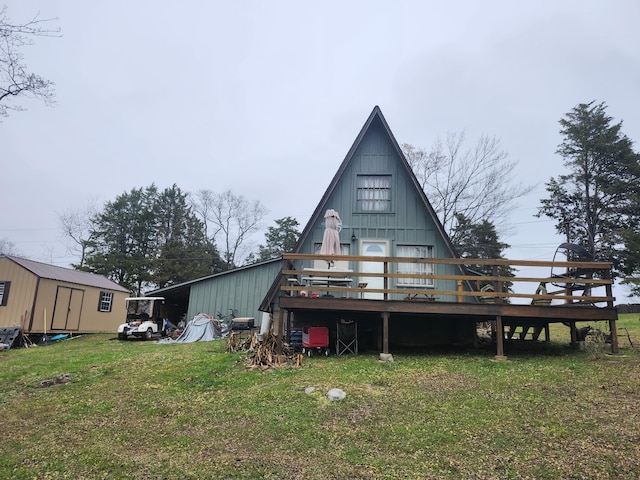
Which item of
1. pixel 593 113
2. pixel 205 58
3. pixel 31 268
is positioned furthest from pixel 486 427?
pixel 593 113

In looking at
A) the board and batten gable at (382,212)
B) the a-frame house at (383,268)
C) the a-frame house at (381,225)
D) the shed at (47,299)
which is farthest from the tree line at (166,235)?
the board and batten gable at (382,212)

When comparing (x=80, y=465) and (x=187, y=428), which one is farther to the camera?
(x=187, y=428)

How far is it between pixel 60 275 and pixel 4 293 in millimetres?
2253

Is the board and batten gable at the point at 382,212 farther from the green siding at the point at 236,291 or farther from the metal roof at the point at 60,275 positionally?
the metal roof at the point at 60,275

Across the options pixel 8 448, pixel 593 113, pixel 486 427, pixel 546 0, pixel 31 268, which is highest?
pixel 593 113

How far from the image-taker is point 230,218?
1636 inches

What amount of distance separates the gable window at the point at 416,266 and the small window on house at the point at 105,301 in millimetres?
17038

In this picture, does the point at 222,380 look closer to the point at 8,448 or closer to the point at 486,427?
the point at 8,448

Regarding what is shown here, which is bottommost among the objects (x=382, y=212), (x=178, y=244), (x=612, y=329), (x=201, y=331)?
(x=201, y=331)

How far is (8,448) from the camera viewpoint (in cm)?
514

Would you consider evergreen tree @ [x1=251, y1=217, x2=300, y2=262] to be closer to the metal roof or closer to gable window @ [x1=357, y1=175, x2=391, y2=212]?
the metal roof

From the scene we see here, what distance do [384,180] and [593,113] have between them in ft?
75.7

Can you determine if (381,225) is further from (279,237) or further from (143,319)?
(279,237)

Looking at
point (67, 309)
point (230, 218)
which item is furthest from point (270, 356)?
point (230, 218)
